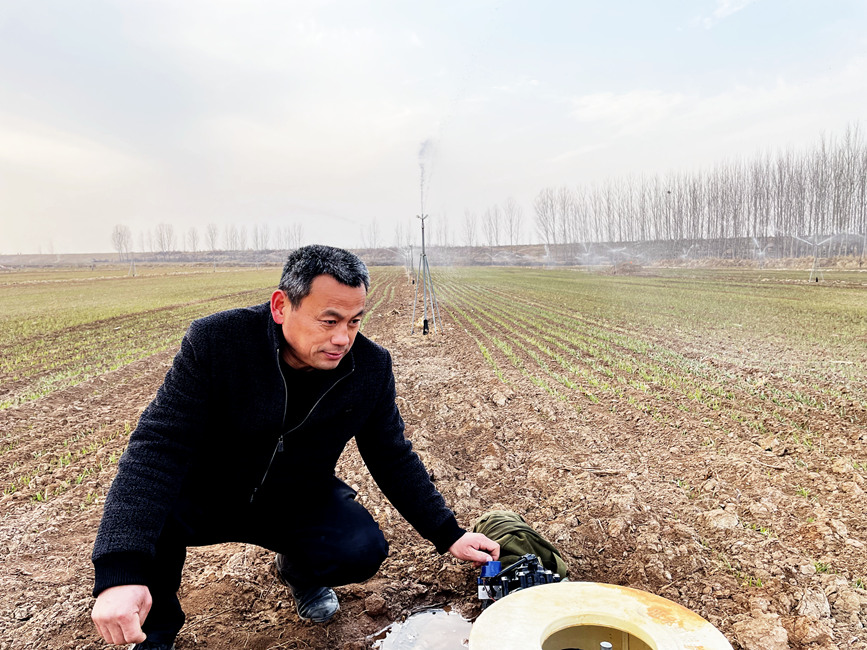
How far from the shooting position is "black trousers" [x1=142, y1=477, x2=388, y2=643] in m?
2.32

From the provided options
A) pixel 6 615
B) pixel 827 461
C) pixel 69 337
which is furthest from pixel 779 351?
pixel 69 337

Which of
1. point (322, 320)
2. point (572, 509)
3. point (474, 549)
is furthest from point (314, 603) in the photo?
point (572, 509)

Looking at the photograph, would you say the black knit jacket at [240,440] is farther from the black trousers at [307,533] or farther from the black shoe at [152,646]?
the black shoe at [152,646]

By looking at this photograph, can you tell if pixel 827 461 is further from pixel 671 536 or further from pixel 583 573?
pixel 583 573

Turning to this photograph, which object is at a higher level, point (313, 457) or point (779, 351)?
point (313, 457)

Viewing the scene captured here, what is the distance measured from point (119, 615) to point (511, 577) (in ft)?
4.98

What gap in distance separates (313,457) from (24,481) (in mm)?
3625

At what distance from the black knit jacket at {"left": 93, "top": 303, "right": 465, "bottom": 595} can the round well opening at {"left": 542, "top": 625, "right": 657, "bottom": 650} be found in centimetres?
54

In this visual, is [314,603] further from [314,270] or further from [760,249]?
[760,249]

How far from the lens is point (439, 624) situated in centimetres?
265

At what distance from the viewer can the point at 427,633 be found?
8.50 ft

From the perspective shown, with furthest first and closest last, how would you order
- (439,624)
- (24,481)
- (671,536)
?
1. (24,481)
2. (671,536)
3. (439,624)

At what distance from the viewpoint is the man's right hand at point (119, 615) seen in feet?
5.33

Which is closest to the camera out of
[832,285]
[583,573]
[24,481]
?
[583,573]
